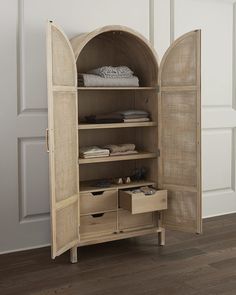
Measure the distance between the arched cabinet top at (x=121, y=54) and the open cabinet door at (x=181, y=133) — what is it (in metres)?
0.12

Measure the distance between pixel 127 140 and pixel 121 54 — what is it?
2.22 feet

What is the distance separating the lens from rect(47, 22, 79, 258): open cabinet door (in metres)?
2.69

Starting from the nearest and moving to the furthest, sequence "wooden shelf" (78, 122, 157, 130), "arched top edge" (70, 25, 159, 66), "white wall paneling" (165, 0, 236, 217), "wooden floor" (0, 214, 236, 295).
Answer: "wooden floor" (0, 214, 236, 295) → "arched top edge" (70, 25, 159, 66) → "wooden shelf" (78, 122, 157, 130) → "white wall paneling" (165, 0, 236, 217)

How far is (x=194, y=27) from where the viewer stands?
3.92m

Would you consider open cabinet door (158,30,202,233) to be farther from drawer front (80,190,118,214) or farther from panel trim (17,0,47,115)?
panel trim (17,0,47,115)

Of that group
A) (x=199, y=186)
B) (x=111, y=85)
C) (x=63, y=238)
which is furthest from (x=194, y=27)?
(x=63, y=238)

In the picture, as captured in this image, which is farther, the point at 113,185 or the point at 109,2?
the point at 109,2

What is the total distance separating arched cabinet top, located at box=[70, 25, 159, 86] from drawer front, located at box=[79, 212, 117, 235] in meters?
1.02

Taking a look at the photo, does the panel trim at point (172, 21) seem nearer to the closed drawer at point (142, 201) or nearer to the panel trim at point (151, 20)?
the panel trim at point (151, 20)

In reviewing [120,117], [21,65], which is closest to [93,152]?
[120,117]

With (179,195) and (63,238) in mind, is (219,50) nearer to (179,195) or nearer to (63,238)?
(179,195)

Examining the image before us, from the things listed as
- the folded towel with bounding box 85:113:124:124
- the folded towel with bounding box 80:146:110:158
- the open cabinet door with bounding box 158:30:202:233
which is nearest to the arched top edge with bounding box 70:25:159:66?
the open cabinet door with bounding box 158:30:202:233

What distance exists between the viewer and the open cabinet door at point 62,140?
269cm

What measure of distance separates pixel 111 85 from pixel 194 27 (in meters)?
1.19
